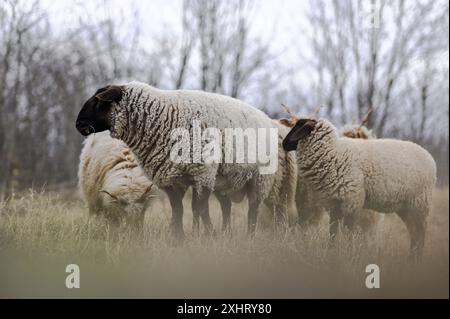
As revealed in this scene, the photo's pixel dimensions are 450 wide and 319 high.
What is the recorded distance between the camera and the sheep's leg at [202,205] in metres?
2.21

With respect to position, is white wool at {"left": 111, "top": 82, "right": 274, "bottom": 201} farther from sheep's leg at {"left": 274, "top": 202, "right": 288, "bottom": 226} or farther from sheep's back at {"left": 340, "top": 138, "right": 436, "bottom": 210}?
sheep's back at {"left": 340, "top": 138, "right": 436, "bottom": 210}

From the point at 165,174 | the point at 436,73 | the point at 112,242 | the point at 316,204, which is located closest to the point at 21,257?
the point at 112,242

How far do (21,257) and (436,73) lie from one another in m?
2.59

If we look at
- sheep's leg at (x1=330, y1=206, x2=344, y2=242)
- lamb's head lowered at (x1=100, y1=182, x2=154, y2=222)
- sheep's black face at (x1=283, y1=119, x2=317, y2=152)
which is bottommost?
sheep's leg at (x1=330, y1=206, x2=344, y2=242)

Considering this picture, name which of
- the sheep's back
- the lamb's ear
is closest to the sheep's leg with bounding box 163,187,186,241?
the lamb's ear

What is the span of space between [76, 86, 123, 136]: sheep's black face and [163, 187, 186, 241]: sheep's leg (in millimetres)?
394

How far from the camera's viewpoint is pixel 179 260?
2037mm

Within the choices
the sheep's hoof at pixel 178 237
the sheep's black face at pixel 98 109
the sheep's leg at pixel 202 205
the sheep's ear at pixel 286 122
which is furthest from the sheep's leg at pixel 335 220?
the sheep's black face at pixel 98 109

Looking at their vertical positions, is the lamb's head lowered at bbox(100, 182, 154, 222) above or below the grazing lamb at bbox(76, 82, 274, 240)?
below

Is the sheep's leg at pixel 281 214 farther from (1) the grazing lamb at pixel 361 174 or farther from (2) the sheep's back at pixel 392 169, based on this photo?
(2) the sheep's back at pixel 392 169

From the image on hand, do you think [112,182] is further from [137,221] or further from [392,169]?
[392,169]

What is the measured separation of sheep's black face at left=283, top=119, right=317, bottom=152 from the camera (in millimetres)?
2508

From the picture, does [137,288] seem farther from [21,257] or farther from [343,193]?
[343,193]

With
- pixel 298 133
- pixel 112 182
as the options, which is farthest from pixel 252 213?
pixel 112 182
